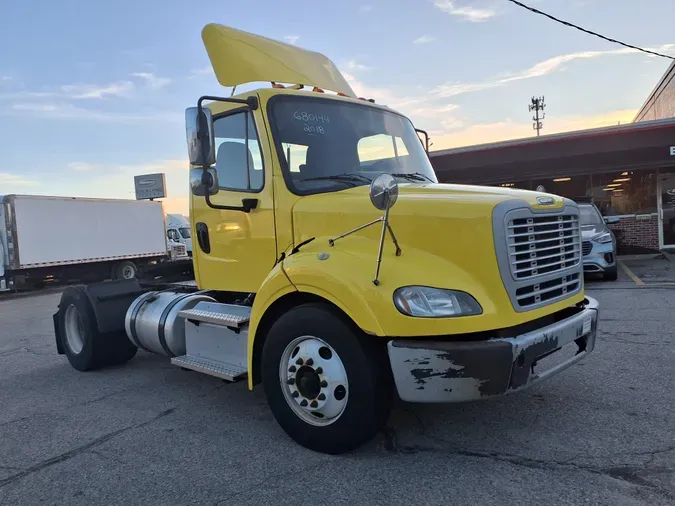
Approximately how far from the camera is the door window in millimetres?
4203

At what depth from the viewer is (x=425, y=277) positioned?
125 inches

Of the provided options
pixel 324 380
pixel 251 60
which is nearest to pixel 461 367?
pixel 324 380

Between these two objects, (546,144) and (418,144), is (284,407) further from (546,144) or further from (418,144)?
(546,144)

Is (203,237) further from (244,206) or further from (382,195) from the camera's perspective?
(382,195)

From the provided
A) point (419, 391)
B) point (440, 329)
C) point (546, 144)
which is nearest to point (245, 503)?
point (419, 391)

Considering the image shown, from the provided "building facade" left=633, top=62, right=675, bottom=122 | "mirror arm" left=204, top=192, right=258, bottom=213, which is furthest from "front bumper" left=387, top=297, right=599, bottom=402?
"building facade" left=633, top=62, right=675, bottom=122

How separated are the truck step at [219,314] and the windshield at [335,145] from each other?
1.06 m

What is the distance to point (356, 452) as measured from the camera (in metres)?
3.54

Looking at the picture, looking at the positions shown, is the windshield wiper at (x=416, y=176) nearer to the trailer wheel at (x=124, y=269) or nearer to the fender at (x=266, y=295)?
the fender at (x=266, y=295)

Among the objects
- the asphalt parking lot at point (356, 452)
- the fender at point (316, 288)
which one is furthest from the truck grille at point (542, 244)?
the asphalt parking lot at point (356, 452)

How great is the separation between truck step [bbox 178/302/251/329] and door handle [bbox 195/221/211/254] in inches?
18.8

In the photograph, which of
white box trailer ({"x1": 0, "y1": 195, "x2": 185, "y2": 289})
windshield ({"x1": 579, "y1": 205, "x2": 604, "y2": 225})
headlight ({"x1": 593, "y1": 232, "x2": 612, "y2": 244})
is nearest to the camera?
headlight ({"x1": 593, "y1": 232, "x2": 612, "y2": 244})

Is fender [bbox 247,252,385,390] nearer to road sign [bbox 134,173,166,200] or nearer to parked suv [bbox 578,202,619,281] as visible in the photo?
parked suv [bbox 578,202,619,281]

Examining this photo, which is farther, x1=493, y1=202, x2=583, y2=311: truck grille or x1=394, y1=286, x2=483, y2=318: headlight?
x1=493, y1=202, x2=583, y2=311: truck grille
